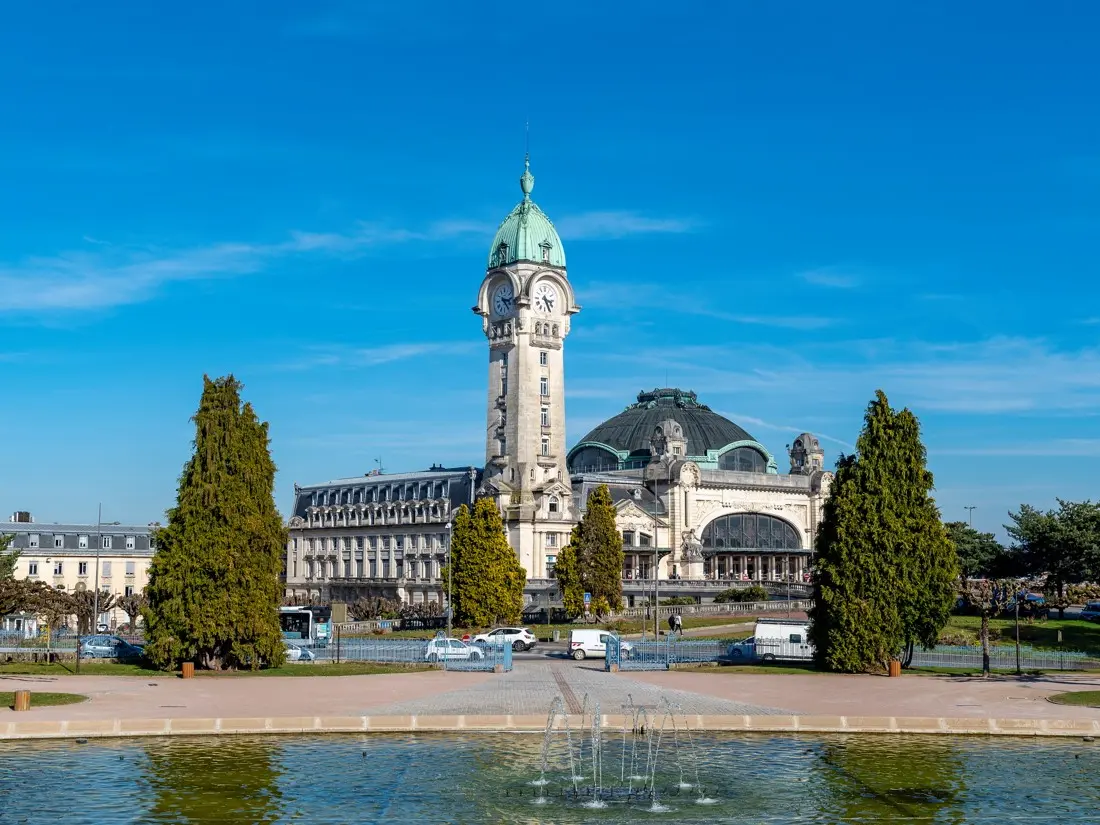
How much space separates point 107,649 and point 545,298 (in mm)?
74659

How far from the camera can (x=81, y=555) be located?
128 m

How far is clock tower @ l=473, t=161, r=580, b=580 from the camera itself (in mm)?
128500

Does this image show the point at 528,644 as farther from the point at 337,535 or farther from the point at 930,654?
the point at 337,535

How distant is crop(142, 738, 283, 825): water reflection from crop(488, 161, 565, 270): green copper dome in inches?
3840

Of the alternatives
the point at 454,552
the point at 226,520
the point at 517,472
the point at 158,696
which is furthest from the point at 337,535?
the point at 158,696

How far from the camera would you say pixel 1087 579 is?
84.4 m

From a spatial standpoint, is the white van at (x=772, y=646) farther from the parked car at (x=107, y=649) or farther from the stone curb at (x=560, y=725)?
the parked car at (x=107, y=649)

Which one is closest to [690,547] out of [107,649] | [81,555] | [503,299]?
[503,299]

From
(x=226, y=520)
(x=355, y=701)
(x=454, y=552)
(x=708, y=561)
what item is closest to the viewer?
(x=355, y=701)

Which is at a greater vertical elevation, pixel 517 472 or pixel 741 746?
pixel 517 472

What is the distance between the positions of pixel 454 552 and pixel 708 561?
54.2 m

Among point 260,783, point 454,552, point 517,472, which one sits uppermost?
point 517,472

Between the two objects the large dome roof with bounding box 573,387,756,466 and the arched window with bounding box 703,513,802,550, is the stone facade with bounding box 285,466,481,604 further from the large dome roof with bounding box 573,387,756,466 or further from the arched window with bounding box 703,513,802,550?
the arched window with bounding box 703,513,802,550

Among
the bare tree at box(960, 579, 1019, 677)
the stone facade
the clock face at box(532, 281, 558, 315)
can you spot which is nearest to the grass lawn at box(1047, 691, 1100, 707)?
the bare tree at box(960, 579, 1019, 677)
